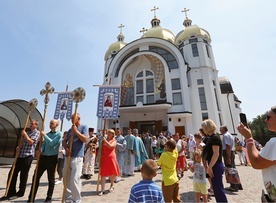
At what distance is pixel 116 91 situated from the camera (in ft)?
24.4

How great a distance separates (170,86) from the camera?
69.5 feet

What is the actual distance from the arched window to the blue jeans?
64.3 ft

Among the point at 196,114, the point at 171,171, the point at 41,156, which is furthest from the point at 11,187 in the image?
the point at 196,114

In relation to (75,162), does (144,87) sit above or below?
above

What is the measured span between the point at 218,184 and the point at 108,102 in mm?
5232

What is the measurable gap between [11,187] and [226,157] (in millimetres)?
6219

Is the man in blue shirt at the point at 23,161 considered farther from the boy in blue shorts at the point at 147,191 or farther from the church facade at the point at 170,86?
the church facade at the point at 170,86

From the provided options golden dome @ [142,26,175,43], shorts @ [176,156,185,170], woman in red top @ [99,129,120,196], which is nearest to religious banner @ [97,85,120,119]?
woman in red top @ [99,129,120,196]

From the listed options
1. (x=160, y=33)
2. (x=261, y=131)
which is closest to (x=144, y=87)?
(x=160, y=33)

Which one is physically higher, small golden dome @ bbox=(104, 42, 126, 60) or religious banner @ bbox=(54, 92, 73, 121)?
small golden dome @ bbox=(104, 42, 126, 60)

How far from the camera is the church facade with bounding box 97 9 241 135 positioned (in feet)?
66.8

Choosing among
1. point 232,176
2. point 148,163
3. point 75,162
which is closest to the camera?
point 148,163

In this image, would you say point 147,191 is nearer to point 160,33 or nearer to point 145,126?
point 145,126

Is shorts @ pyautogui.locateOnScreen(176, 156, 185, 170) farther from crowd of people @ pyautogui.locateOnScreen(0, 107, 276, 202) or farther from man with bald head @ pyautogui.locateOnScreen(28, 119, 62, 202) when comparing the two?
man with bald head @ pyautogui.locateOnScreen(28, 119, 62, 202)
